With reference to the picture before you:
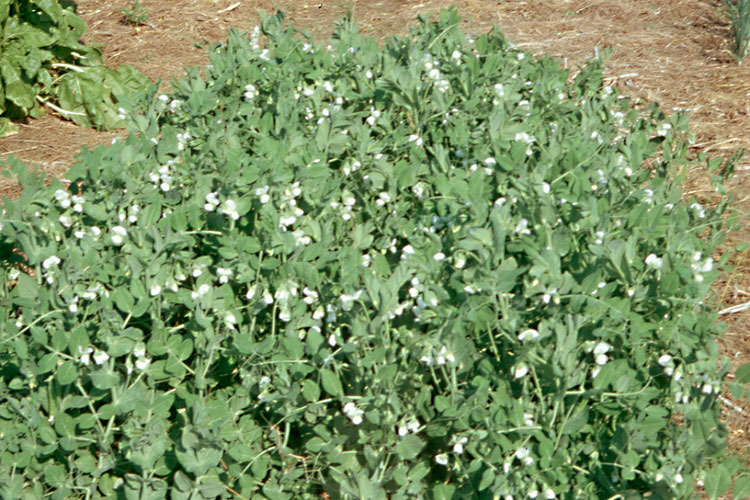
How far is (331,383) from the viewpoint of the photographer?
225cm

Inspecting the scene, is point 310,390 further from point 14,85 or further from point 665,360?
point 14,85

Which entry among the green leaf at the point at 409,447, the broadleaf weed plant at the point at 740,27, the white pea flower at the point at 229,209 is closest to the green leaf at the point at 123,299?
the white pea flower at the point at 229,209

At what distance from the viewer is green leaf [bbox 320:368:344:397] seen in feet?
7.37

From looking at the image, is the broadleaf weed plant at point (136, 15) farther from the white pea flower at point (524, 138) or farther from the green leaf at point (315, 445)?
the green leaf at point (315, 445)

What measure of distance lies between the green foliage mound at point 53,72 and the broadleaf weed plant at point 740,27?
3.88 metres

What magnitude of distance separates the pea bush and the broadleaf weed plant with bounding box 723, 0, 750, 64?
3.17 meters

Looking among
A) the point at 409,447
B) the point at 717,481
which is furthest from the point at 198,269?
the point at 717,481

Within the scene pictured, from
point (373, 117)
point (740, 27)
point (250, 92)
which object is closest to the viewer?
point (373, 117)

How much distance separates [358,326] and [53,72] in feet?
13.2

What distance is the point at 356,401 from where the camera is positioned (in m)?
2.30

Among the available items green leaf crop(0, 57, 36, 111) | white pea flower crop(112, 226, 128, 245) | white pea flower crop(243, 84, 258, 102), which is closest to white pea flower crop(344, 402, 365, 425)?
white pea flower crop(112, 226, 128, 245)

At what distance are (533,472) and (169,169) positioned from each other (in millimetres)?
1581

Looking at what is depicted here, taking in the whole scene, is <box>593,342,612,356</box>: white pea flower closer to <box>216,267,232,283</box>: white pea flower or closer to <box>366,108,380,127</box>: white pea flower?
<box>216,267,232,283</box>: white pea flower

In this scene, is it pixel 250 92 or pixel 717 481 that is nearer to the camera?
pixel 717 481
